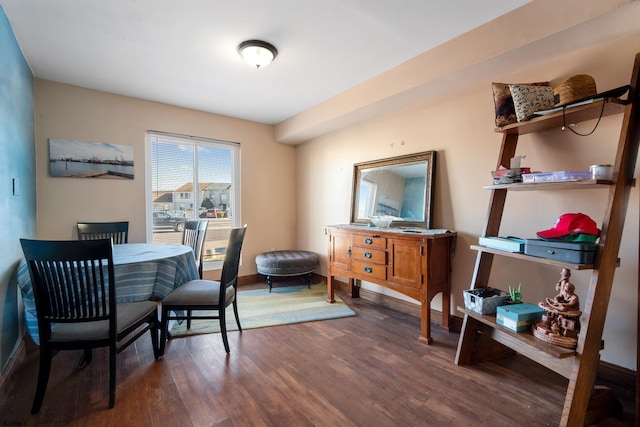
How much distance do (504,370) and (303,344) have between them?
152 centimetres

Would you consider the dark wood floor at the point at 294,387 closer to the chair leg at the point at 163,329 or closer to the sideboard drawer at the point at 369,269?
the chair leg at the point at 163,329

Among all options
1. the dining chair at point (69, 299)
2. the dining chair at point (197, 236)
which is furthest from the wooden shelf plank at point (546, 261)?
the dining chair at point (197, 236)

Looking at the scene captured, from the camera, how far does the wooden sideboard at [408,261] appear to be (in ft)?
8.02

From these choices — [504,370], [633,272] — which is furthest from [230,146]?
[633,272]

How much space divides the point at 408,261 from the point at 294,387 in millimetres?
1432

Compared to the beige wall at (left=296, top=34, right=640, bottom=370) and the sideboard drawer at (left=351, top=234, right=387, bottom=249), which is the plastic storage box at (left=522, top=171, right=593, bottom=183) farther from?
the sideboard drawer at (left=351, top=234, right=387, bottom=249)

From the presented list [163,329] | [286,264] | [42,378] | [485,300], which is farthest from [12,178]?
[485,300]

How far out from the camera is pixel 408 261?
8.48 ft

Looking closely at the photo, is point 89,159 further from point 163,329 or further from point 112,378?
point 112,378

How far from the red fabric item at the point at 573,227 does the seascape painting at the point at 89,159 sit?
418 cm

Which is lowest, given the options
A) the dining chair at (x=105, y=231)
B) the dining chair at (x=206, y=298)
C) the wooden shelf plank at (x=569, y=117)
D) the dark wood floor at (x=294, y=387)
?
the dark wood floor at (x=294, y=387)

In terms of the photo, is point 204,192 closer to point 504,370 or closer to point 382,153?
point 382,153

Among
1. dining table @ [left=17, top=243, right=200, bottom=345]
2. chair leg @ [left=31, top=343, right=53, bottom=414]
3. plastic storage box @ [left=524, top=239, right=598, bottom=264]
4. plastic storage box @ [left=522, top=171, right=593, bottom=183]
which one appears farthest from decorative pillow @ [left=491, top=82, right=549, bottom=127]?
chair leg @ [left=31, top=343, right=53, bottom=414]

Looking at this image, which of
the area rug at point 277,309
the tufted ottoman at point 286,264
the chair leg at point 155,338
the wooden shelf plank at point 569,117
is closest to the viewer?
the wooden shelf plank at point 569,117
